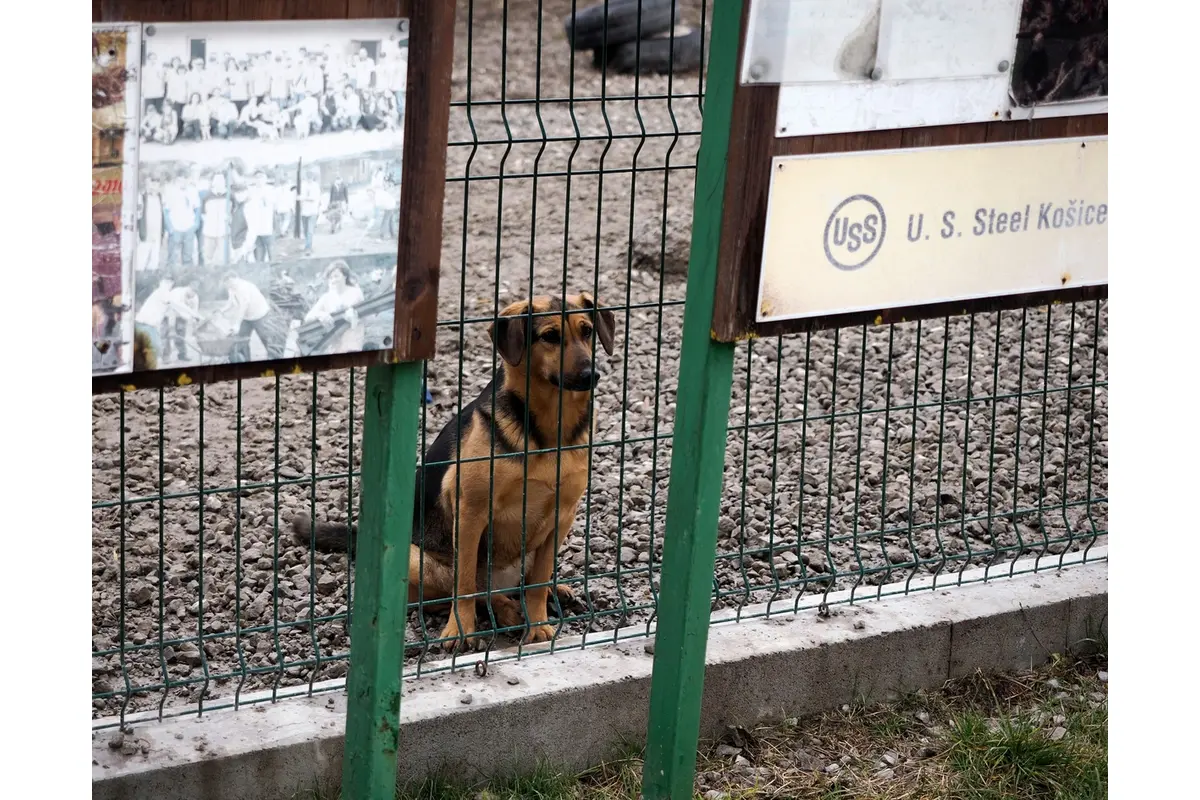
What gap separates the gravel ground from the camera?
4.69m

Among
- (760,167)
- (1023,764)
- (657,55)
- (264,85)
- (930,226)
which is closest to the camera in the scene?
(264,85)

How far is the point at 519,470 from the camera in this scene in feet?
16.3

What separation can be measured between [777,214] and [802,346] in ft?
16.1

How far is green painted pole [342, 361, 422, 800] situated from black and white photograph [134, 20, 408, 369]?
27cm

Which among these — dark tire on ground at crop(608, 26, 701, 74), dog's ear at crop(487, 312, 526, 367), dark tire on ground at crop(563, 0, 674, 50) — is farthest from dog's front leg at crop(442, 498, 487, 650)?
dark tire on ground at crop(608, 26, 701, 74)

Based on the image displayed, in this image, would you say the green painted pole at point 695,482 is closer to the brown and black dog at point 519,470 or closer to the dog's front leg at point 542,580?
the brown and black dog at point 519,470

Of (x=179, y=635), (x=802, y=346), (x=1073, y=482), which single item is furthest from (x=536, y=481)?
(x=802, y=346)

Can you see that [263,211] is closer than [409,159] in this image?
Yes

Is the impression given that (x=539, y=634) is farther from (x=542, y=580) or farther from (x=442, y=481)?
(x=442, y=481)

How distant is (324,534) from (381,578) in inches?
87.1

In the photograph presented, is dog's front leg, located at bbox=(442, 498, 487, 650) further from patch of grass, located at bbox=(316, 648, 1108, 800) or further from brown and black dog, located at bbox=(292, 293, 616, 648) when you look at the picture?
patch of grass, located at bbox=(316, 648, 1108, 800)

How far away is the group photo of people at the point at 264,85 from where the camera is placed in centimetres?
270

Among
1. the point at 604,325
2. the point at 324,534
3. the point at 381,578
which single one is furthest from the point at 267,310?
the point at 324,534

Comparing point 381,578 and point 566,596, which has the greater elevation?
point 381,578
